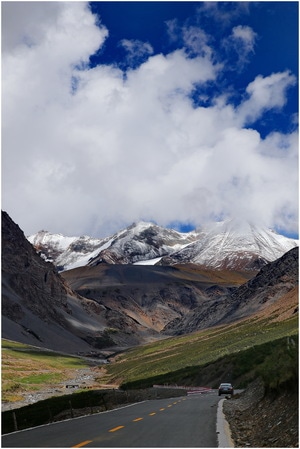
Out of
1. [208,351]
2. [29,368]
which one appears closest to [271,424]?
[208,351]

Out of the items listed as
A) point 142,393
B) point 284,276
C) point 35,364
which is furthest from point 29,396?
point 284,276

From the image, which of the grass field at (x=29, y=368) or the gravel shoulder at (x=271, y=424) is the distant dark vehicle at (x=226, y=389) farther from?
the grass field at (x=29, y=368)

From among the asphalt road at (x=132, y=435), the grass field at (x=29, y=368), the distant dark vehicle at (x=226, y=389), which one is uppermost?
the asphalt road at (x=132, y=435)

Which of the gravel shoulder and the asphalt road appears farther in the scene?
the asphalt road

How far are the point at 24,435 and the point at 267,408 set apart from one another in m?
10.00

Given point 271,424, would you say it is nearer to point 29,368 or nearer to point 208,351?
point 208,351

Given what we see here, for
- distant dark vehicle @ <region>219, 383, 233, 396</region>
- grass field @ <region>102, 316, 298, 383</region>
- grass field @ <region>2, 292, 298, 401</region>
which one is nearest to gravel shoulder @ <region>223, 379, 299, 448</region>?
distant dark vehicle @ <region>219, 383, 233, 396</region>

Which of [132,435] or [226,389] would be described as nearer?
[132,435]

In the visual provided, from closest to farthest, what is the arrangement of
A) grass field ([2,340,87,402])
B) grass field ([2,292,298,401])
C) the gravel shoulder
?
the gravel shoulder < grass field ([2,292,298,401]) < grass field ([2,340,87,402])

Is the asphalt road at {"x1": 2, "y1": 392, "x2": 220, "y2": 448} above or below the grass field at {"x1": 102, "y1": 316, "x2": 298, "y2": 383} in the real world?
above

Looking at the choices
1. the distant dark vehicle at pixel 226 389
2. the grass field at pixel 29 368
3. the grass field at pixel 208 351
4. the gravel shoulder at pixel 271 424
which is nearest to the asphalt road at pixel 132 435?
the gravel shoulder at pixel 271 424

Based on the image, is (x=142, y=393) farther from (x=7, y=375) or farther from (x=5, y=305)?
(x=5, y=305)

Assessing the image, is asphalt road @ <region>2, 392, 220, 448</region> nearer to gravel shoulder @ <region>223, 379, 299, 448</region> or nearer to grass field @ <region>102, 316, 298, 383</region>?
gravel shoulder @ <region>223, 379, 299, 448</region>

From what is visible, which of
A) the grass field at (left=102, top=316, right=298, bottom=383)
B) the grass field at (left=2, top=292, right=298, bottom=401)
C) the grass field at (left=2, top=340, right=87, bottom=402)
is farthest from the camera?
the grass field at (left=102, top=316, right=298, bottom=383)
